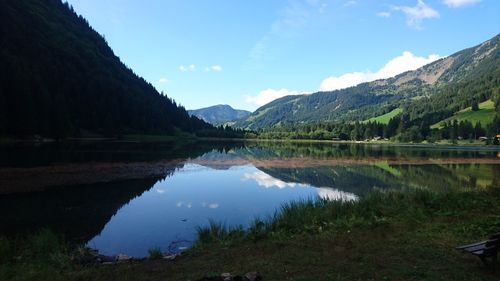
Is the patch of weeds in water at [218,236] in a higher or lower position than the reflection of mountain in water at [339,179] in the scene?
higher

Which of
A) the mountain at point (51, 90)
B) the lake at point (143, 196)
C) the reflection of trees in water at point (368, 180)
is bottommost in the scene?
the reflection of trees in water at point (368, 180)

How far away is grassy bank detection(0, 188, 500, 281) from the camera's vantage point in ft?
33.1

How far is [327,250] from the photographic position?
12.3 meters

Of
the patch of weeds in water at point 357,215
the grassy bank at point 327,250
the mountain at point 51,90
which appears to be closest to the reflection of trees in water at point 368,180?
the patch of weeds in water at point 357,215

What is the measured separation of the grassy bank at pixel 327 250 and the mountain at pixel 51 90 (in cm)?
7653

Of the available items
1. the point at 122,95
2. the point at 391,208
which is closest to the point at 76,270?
the point at 391,208

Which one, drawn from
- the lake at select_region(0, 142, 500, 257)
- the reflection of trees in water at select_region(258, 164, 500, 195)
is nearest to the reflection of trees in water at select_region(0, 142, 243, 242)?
the lake at select_region(0, 142, 500, 257)

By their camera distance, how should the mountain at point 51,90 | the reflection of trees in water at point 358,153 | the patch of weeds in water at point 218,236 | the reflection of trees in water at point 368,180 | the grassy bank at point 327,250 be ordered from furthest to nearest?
1. the reflection of trees in water at point 358,153
2. the mountain at point 51,90
3. the reflection of trees in water at point 368,180
4. the patch of weeds in water at point 218,236
5. the grassy bank at point 327,250

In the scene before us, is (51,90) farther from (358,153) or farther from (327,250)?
(327,250)

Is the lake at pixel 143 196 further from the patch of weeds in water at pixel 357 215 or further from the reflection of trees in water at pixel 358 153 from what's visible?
the reflection of trees in water at pixel 358 153

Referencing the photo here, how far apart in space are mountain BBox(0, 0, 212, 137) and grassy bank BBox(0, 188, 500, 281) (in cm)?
7653

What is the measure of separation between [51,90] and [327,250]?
12329 centimetres

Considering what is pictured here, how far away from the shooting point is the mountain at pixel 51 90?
82562 mm

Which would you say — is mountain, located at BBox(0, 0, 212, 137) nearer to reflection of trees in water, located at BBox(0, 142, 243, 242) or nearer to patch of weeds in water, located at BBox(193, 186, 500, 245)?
reflection of trees in water, located at BBox(0, 142, 243, 242)
